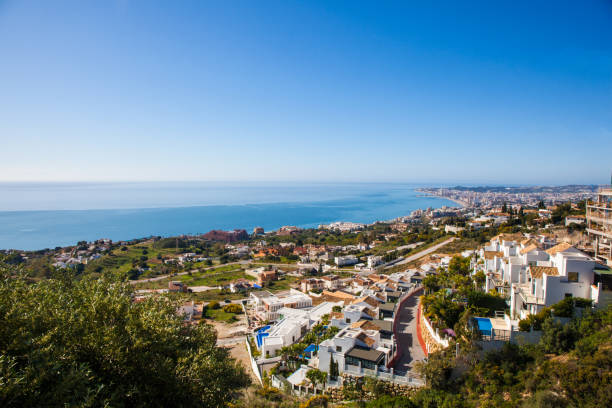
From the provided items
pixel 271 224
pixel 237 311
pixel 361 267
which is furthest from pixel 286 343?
pixel 271 224

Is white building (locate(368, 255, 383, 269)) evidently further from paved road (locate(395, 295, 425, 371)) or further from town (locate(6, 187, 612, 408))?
paved road (locate(395, 295, 425, 371))

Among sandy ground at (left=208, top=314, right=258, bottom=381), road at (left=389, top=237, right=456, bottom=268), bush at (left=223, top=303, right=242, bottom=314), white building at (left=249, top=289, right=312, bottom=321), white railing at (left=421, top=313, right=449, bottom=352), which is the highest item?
white railing at (left=421, top=313, right=449, bottom=352)

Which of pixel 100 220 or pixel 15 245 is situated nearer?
pixel 15 245

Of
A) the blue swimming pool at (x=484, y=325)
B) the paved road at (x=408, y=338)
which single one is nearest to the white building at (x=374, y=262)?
the paved road at (x=408, y=338)

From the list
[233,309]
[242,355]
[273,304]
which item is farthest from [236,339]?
[233,309]

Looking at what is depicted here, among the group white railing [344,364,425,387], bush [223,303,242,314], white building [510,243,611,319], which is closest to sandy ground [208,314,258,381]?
bush [223,303,242,314]

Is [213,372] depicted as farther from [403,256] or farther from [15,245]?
[15,245]
